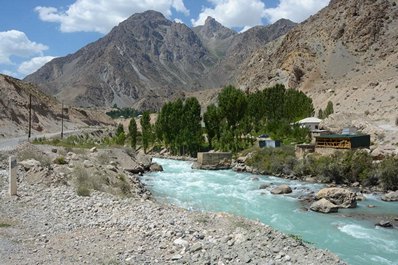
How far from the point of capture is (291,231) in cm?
2261

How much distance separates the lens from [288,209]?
2889 centimetres

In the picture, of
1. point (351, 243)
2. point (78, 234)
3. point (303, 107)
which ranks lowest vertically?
point (351, 243)

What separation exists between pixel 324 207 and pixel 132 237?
1705cm

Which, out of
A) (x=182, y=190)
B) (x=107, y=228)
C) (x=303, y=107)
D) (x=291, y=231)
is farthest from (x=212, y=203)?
(x=303, y=107)

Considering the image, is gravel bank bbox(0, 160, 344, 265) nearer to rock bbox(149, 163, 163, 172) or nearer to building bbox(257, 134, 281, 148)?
rock bbox(149, 163, 163, 172)

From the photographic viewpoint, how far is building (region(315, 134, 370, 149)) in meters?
46.7

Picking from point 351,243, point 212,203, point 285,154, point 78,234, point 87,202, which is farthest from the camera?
point 285,154

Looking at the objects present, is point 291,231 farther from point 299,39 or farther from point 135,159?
point 299,39

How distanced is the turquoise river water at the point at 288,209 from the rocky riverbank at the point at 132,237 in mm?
5547

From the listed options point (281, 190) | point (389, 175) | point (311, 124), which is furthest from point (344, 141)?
point (311, 124)

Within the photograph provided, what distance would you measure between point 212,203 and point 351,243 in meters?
12.1

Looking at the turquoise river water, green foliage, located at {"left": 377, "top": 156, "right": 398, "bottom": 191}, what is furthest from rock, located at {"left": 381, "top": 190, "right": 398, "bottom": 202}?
green foliage, located at {"left": 377, "top": 156, "right": 398, "bottom": 191}

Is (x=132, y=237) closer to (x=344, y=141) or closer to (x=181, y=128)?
(x=344, y=141)

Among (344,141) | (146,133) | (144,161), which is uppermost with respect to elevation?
(146,133)
